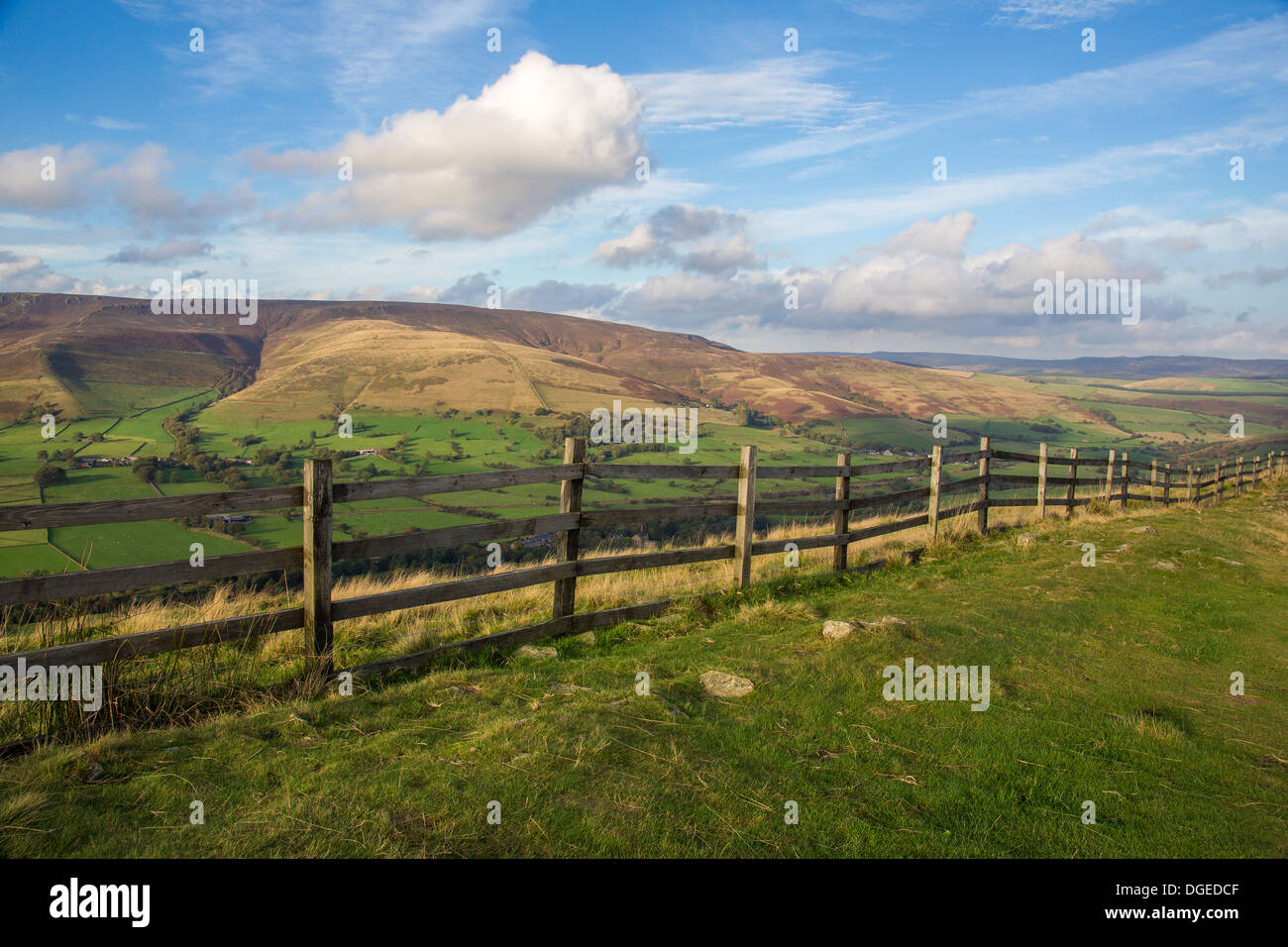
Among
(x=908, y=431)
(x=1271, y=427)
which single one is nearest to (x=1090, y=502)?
(x=908, y=431)

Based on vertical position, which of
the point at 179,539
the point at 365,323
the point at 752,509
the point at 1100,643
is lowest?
the point at 179,539

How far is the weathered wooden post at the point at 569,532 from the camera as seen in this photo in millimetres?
7449

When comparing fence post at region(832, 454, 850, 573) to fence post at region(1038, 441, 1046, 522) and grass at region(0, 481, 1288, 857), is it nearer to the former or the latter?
grass at region(0, 481, 1288, 857)

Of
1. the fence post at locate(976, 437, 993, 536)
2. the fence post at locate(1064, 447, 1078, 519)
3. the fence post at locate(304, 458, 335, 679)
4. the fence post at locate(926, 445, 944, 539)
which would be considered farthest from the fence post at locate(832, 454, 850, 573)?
the fence post at locate(1064, 447, 1078, 519)

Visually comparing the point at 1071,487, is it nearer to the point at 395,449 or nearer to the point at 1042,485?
the point at 1042,485

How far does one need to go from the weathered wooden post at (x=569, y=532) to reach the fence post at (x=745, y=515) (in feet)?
8.28

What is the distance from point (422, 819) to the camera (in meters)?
3.52

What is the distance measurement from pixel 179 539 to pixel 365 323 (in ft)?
429

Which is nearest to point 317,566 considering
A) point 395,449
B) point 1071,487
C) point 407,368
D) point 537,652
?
point 537,652

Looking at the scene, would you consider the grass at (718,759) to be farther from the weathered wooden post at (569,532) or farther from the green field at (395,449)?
the green field at (395,449)

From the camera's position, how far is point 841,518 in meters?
11.1

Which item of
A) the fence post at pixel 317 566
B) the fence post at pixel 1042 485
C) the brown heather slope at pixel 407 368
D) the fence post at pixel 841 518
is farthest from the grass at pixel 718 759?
the brown heather slope at pixel 407 368
